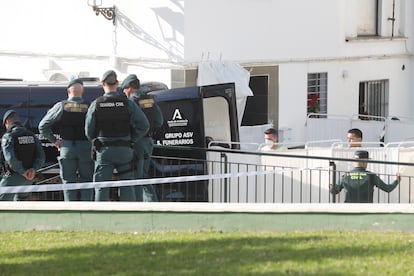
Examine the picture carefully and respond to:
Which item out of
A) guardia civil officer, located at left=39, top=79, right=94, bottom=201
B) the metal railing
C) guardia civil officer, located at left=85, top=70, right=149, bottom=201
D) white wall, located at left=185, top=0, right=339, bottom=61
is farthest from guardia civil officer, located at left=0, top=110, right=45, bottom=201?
white wall, located at left=185, top=0, right=339, bottom=61

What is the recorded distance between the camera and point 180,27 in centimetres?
1992

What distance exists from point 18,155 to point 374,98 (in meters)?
13.4

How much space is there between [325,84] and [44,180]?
10.1 meters

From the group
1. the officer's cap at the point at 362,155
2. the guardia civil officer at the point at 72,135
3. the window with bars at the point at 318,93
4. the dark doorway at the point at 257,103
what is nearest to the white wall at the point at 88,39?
the dark doorway at the point at 257,103

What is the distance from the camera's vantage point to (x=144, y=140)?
12594 millimetres

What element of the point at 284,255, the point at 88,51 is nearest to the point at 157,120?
the point at 284,255

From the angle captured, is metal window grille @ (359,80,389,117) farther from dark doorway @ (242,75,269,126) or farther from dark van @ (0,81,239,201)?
dark van @ (0,81,239,201)

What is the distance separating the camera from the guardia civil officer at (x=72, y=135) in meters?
12.3

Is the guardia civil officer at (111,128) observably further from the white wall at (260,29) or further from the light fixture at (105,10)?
the light fixture at (105,10)

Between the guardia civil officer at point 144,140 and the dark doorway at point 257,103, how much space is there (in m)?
8.64

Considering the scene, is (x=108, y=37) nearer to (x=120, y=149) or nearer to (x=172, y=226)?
(x=120, y=149)

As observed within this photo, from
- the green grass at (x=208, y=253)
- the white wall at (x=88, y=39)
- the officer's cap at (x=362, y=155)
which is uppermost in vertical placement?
the white wall at (x=88, y=39)

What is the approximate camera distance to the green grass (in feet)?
27.0

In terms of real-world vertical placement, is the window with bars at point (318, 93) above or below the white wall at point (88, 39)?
below
